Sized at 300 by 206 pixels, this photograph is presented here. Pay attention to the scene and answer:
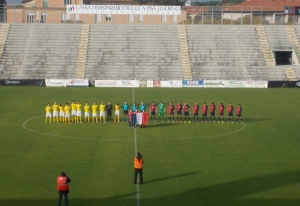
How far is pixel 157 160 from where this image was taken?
25.2 metres

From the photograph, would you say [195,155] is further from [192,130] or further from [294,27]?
[294,27]

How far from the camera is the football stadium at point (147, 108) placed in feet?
69.1

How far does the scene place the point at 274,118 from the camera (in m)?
37.5

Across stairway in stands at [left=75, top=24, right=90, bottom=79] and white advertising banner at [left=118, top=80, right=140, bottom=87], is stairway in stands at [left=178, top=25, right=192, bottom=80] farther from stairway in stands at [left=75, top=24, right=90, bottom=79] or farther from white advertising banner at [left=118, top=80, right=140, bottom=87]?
stairway in stands at [left=75, top=24, right=90, bottom=79]

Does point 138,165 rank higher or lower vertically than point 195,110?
lower

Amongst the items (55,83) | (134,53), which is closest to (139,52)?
(134,53)

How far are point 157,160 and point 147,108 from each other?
52.4 ft

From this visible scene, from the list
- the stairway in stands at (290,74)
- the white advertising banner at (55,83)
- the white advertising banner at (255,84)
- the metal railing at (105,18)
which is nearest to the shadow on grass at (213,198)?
the white advertising banner at (255,84)

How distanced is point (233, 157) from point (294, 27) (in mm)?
47446

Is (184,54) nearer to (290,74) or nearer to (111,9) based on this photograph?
(111,9)

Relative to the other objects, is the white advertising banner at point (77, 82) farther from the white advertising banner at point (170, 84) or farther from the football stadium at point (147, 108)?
the white advertising banner at point (170, 84)

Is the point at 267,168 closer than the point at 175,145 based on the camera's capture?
Yes

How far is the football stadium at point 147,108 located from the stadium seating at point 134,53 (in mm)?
126

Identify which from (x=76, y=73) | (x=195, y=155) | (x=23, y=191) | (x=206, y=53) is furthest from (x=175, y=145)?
(x=206, y=53)
